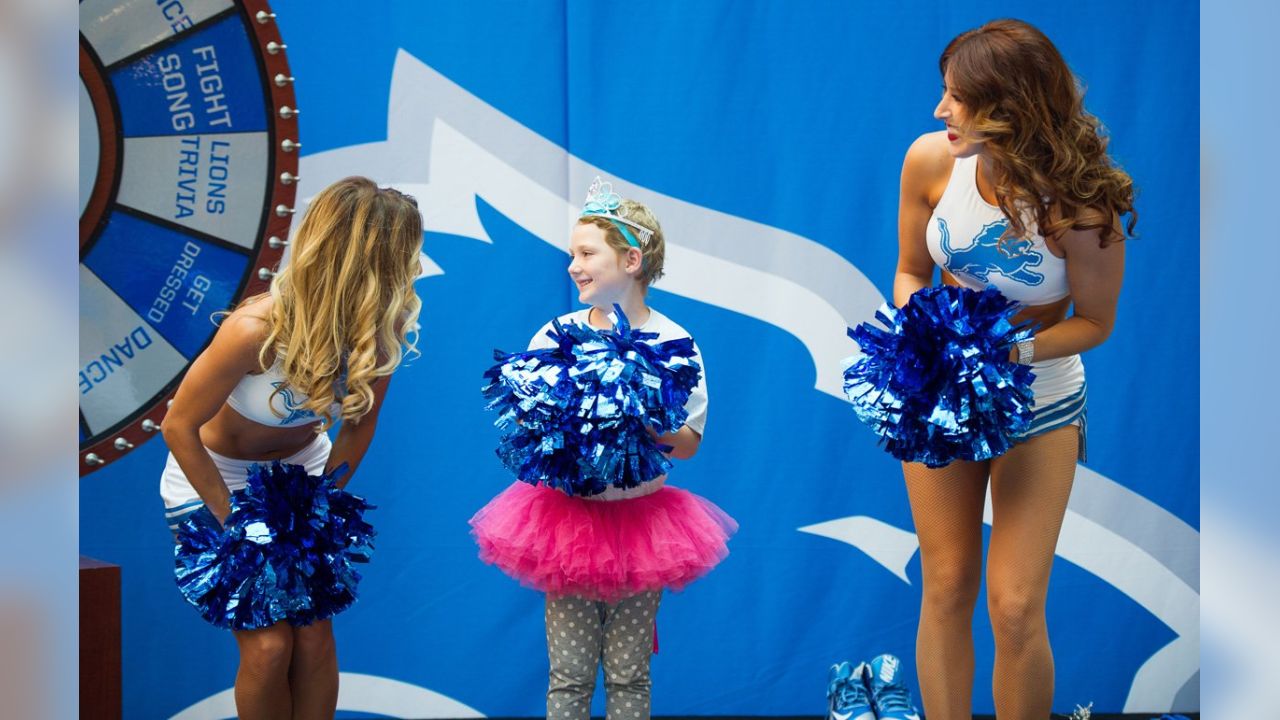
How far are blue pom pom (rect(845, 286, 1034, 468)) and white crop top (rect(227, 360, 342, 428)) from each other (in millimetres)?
1115

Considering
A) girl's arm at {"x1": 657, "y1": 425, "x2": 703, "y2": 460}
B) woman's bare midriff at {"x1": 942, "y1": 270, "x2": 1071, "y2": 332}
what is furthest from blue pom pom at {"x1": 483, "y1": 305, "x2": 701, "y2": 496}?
woman's bare midriff at {"x1": 942, "y1": 270, "x2": 1071, "y2": 332}

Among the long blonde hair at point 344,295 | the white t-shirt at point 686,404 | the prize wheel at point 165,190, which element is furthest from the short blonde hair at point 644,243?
the prize wheel at point 165,190

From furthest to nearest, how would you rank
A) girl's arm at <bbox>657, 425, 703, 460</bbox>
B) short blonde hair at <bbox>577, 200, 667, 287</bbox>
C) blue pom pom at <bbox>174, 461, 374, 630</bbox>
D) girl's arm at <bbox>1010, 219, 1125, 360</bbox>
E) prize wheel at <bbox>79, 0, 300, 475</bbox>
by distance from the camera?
prize wheel at <bbox>79, 0, 300, 475</bbox> → short blonde hair at <bbox>577, 200, 667, 287</bbox> → girl's arm at <bbox>657, 425, 703, 460</bbox> → blue pom pom at <bbox>174, 461, 374, 630</bbox> → girl's arm at <bbox>1010, 219, 1125, 360</bbox>

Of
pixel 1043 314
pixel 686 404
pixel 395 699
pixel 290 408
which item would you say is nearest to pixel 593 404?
pixel 686 404

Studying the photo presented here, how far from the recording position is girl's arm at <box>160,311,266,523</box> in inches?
93.0

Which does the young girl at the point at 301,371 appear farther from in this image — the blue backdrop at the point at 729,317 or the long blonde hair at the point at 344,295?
the blue backdrop at the point at 729,317

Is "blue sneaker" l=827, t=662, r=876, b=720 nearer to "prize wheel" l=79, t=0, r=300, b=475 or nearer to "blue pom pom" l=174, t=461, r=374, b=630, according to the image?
"blue pom pom" l=174, t=461, r=374, b=630

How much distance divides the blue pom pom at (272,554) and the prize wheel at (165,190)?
1.11 meters

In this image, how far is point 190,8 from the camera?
10.8 feet

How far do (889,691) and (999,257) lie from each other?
53.8 inches

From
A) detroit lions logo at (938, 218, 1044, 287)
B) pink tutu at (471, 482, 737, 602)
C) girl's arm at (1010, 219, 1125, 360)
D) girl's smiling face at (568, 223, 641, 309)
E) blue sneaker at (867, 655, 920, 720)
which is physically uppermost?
girl's smiling face at (568, 223, 641, 309)

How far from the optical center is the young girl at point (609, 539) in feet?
8.15
